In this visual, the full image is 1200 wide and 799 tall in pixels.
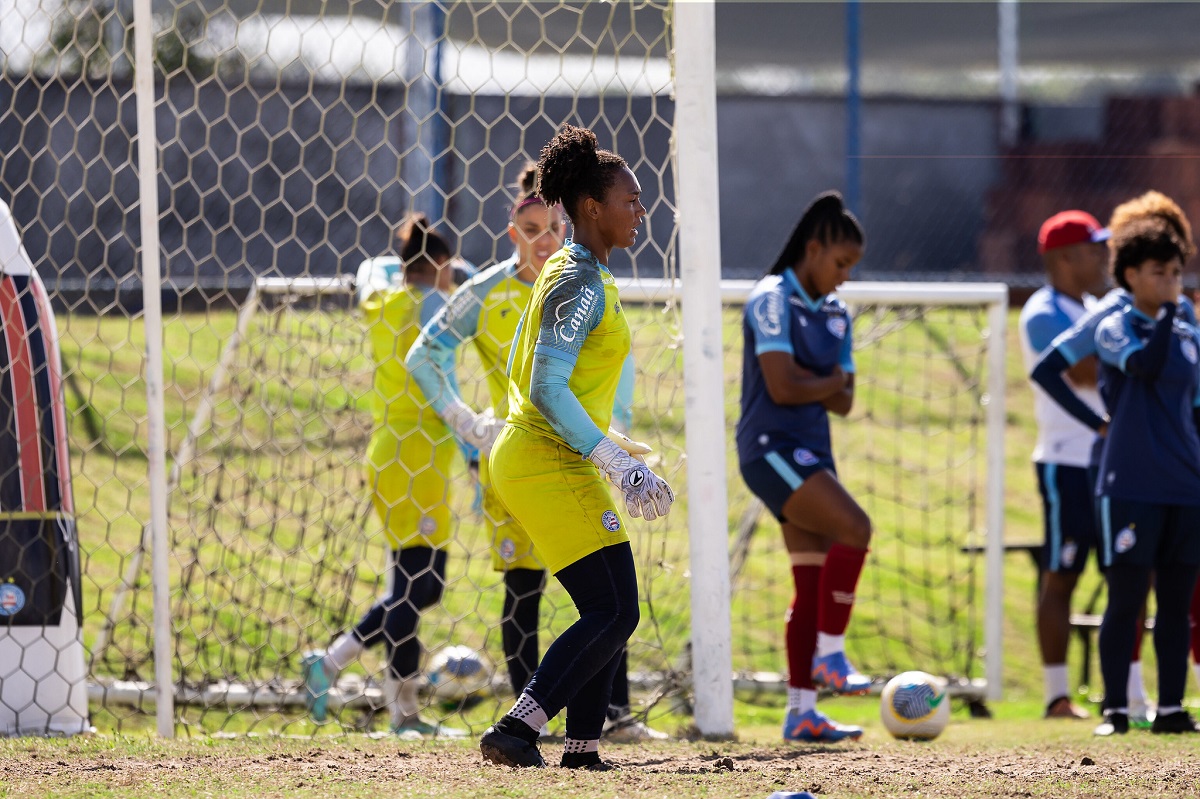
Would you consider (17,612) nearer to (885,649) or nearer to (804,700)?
(804,700)

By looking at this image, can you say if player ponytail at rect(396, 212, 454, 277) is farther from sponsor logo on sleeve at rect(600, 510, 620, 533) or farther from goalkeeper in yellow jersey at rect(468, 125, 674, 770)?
sponsor logo on sleeve at rect(600, 510, 620, 533)

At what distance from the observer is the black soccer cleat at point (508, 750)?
11.4ft

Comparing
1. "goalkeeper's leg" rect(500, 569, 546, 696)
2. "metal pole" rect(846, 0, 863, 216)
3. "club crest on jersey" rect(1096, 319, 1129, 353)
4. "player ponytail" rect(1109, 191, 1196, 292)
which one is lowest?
"goalkeeper's leg" rect(500, 569, 546, 696)

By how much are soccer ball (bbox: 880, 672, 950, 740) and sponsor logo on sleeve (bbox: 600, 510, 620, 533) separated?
1.79 m

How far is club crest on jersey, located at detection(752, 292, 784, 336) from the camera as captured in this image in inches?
193

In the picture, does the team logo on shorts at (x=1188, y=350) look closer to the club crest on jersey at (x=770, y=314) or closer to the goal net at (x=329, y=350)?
the club crest on jersey at (x=770, y=314)

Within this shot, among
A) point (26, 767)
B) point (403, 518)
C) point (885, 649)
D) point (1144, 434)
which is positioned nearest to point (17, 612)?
point (26, 767)

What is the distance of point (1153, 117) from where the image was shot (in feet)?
38.7

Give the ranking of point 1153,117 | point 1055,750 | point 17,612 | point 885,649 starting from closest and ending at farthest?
point 1055,750
point 17,612
point 885,649
point 1153,117

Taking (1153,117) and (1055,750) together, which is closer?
(1055,750)

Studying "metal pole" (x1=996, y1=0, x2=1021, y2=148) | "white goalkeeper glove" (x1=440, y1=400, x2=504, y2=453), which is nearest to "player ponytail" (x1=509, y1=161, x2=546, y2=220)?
"white goalkeeper glove" (x1=440, y1=400, x2=504, y2=453)

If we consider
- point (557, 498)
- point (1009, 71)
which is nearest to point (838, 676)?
point (557, 498)

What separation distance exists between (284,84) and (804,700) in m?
4.84

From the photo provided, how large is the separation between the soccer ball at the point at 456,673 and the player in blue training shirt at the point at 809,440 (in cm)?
159
